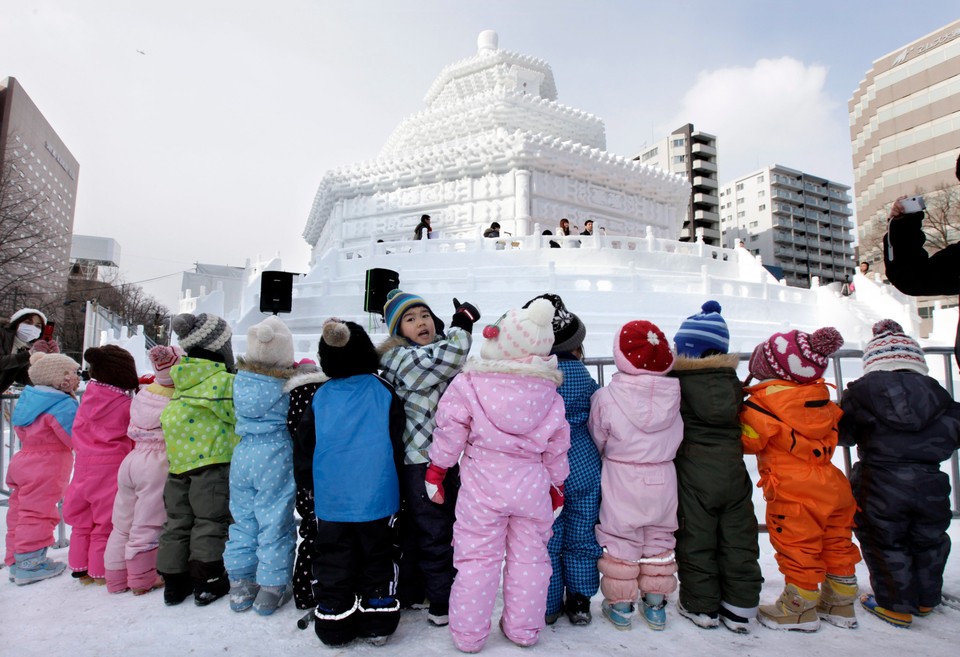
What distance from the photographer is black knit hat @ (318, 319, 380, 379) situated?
9.22ft

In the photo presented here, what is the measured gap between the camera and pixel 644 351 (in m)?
2.85

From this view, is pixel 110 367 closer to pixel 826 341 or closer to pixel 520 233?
pixel 826 341

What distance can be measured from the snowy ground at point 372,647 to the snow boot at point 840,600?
52 mm

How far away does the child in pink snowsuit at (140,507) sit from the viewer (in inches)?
129

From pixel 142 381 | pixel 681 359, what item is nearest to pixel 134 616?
pixel 142 381

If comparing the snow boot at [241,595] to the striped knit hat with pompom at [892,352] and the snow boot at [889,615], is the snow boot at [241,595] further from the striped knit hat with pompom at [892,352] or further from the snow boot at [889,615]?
the striped knit hat with pompom at [892,352]

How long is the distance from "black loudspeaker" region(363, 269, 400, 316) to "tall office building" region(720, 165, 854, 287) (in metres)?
49.5

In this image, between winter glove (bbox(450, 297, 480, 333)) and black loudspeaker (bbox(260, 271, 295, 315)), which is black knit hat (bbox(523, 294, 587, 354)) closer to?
winter glove (bbox(450, 297, 480, 333))

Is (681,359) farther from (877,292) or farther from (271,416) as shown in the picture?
(877,292)

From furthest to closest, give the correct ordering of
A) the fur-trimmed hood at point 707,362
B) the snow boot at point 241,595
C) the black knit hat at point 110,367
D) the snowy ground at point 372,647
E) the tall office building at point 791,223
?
1. the tall office building at point 791,223
2. the black knit hat at point 110,367
3. the snow boot at point 241,595
4. the fur-trimmed hood at point 707,362
5. the snowy ground at point 372,647

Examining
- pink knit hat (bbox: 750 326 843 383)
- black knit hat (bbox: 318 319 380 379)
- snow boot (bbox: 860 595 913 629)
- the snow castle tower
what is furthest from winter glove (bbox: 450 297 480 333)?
the snow castle tower

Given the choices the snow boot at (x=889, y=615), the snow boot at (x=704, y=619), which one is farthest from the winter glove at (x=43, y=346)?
the snow boot at (x=889, y=615)

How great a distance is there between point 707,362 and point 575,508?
1.08 m

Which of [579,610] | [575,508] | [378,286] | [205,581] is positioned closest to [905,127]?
[378,286]
